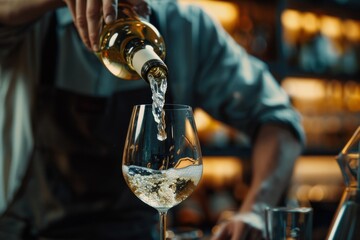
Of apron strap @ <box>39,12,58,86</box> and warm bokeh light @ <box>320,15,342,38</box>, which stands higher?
warm bokeh light @ <box>320,15,342,38</box>

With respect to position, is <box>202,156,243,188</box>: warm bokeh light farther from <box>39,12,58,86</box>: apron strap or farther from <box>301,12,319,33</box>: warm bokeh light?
<box>39,12,58,86</box>: apron strap

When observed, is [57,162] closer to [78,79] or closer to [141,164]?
[78,79]

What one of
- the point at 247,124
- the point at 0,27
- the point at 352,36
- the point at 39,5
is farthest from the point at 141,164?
the point at 352,36

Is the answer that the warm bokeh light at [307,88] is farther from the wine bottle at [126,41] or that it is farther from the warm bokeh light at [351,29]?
the wine bottle at [126,41]

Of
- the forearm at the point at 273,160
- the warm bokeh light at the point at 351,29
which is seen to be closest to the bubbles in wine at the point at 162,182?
the forearm at the point at 273,160

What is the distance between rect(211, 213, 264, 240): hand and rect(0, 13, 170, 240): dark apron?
1.37ft

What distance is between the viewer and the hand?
1.01 metres

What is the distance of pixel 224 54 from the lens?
156 centimetres

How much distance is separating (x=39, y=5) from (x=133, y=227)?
587 millimetres

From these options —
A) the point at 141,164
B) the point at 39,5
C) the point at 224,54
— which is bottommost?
the point at 141,164

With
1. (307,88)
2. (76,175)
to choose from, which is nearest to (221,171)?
(307,88)

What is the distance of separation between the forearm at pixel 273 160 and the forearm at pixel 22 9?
61 centimetres

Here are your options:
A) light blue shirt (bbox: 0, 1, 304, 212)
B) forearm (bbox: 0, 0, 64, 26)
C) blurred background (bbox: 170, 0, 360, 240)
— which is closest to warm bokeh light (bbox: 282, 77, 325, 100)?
blurred background (bbox: 170, 0, 360, 240)

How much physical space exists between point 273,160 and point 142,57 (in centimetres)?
67
